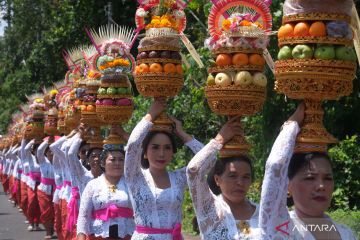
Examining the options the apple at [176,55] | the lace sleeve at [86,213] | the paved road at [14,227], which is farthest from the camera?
the paved road at [14,227]

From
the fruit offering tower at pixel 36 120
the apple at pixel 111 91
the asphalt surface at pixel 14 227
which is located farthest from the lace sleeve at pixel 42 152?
the apple at pixel 111 91

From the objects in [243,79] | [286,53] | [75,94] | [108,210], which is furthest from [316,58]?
[75,94]

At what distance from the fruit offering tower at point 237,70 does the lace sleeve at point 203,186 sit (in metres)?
0.22

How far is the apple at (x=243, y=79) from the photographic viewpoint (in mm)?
4941

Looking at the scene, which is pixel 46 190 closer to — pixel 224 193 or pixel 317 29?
pixel 224 193

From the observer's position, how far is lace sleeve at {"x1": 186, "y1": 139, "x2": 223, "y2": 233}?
192 inches

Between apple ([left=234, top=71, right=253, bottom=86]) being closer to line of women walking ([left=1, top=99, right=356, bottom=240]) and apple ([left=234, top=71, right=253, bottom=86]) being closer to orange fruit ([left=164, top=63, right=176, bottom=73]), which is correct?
line of women walking ([left=1, top=99, right=356, bottom=240])

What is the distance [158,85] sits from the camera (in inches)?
244

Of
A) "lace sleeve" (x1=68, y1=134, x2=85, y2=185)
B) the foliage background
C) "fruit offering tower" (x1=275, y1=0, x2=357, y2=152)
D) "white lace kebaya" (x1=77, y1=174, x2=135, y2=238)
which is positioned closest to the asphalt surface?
the foliage background

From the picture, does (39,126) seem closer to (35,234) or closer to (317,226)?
(35,234)

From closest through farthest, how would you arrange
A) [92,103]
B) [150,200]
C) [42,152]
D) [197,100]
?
[150,200]
[92,103]
[197,100]
[42,152]

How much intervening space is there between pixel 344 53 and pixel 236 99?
136cm

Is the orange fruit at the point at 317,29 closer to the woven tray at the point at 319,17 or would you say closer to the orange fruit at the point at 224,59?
the woven tray at the point at 319,17

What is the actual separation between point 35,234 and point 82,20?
11637 mm
